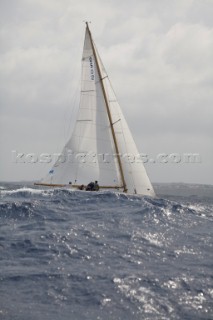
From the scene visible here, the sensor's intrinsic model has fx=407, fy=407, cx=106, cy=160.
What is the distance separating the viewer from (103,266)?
12430mm

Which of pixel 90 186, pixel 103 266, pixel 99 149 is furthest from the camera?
pixel 99 149

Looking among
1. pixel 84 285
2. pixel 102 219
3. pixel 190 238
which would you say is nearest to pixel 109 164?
pixel 102 219

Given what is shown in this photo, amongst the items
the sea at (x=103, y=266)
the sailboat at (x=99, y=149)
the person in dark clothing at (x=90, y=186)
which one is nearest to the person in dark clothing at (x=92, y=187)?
the person in dark clothing at (x=90, y=186)

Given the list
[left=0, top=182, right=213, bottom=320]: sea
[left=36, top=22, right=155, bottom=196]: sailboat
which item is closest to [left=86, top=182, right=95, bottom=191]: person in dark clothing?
[left=36, top=22, right=155, bottom=196]: sailboat

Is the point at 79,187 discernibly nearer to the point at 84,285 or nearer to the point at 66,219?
the point at 66,219

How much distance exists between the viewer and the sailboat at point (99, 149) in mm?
36625

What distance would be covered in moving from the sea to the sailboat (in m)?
14.3

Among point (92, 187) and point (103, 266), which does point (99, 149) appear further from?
point (103, 266)

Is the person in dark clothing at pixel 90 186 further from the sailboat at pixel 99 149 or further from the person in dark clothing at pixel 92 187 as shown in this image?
the sailboat at pixel 99 149

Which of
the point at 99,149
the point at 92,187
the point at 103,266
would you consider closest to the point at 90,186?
the point at 92,187

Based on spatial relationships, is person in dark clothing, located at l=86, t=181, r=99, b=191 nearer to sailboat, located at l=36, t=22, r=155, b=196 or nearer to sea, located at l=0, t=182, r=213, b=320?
sailboat, located at l=36, t=22, r=155, b=196

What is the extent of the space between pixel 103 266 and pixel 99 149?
83.9 feet

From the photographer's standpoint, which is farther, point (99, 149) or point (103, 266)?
point (99, 149)

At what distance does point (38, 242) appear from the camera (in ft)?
49.5
